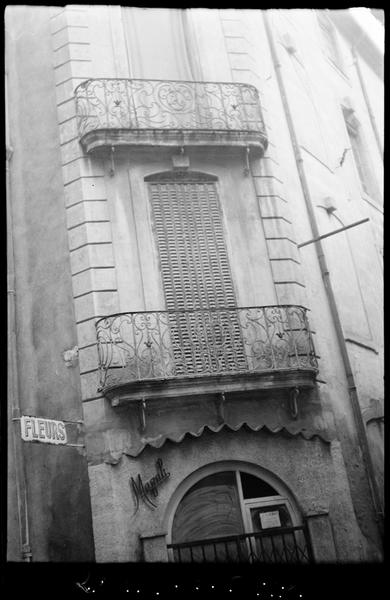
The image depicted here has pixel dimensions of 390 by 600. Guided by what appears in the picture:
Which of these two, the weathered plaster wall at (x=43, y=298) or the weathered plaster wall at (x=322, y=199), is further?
the weathered plaster wall at (x=322, y=199)

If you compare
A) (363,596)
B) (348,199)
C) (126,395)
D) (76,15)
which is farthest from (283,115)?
(363,596)

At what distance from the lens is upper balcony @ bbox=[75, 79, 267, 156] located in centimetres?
1070

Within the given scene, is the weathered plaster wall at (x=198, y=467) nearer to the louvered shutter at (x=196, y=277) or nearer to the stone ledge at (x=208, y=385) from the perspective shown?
the stone ledge at (x=208, y=385)

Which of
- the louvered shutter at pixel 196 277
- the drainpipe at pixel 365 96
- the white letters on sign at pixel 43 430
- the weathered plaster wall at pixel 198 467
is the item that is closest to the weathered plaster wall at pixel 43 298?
the weathered plaster wall at pixel 198 467

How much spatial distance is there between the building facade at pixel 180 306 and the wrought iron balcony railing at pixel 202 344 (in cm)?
3

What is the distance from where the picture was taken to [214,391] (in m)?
9.48

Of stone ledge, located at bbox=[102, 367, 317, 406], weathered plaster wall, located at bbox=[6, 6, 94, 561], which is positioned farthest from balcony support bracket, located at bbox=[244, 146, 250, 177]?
stone ledge, located at bbox=[102, 367, 317, 406]

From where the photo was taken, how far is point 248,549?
29.4ft

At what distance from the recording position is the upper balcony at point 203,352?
9406 millimetres

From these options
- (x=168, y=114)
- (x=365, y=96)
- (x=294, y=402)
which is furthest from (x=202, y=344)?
(x=365, y=96)

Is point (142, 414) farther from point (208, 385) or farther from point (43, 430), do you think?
point (43, 430)

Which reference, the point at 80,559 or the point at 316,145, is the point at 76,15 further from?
the point at 80,559

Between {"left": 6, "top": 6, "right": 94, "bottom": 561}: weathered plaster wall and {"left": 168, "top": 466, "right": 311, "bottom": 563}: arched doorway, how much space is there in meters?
1.13

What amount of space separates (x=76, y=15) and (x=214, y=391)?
606 centimetres
